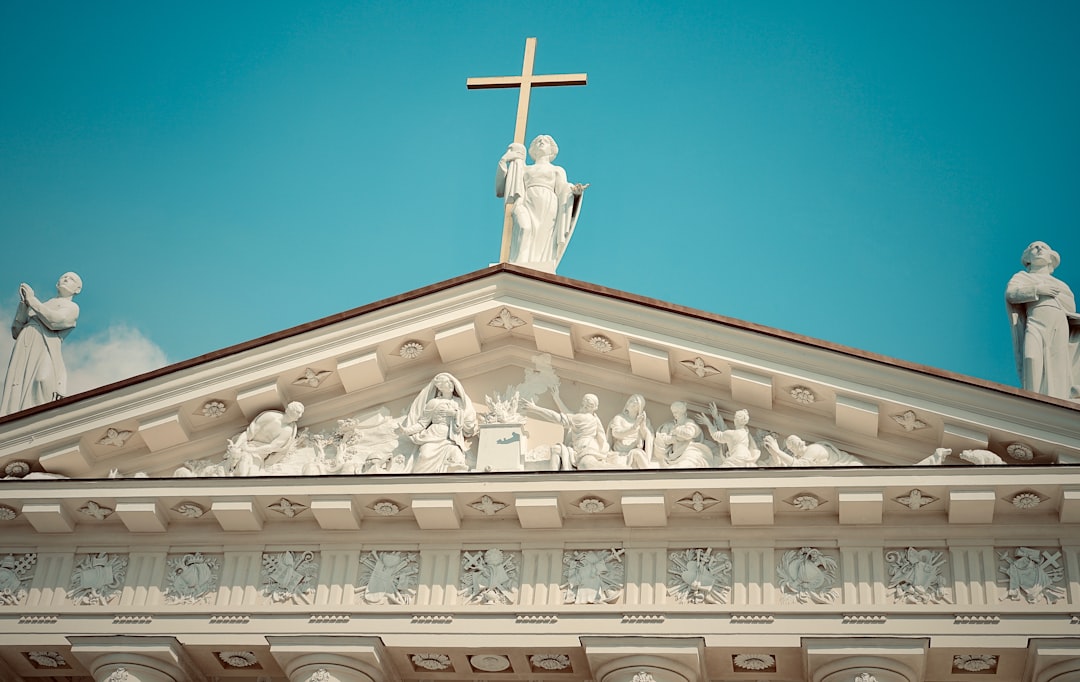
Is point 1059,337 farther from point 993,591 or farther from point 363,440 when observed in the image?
point 363,440

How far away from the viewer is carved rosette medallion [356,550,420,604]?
595 inches

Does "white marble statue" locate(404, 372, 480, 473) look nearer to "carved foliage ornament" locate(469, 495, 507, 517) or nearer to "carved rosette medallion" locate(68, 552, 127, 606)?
"carved foliage ornament" locate(469, 495, 507, 517)

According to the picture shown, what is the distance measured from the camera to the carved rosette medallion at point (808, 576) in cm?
1446

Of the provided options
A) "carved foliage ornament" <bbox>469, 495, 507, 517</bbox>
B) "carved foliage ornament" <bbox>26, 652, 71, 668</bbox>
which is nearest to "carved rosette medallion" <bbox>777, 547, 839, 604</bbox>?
"carved foliage ornament" <bbox>469, 495, 507, 517</bbox>

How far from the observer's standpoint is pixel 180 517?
1577 cm

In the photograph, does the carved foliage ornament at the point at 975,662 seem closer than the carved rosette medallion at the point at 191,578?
Yes

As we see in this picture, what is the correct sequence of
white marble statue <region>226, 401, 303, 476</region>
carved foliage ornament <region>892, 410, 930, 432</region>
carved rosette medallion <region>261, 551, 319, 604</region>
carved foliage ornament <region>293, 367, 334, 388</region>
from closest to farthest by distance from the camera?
carved foliage ornament <region>892, 410, 930, 432</region> < carved rosette medallion <region>261, 551, 319, 604</region> < white marble statue <region>226, 401, 303, 476</region> < carved foliage ornament <region>293, 367, 334, 388</region>

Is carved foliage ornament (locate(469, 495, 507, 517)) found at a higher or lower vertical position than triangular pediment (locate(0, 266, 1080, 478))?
lower

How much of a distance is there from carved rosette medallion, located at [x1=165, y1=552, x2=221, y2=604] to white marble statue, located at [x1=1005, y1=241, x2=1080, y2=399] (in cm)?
825

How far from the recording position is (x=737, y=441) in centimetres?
1530

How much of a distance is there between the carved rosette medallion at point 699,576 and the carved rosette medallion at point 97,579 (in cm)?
551

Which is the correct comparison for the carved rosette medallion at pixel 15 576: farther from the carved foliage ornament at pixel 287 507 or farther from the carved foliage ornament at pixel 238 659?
the carved foliage ornament at pixel 287 507

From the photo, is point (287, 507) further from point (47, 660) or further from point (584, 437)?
point (584, 437)

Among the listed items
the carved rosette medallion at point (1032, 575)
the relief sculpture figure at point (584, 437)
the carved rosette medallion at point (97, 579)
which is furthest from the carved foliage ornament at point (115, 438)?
the carved rosette medallion at point (1032, 575)
